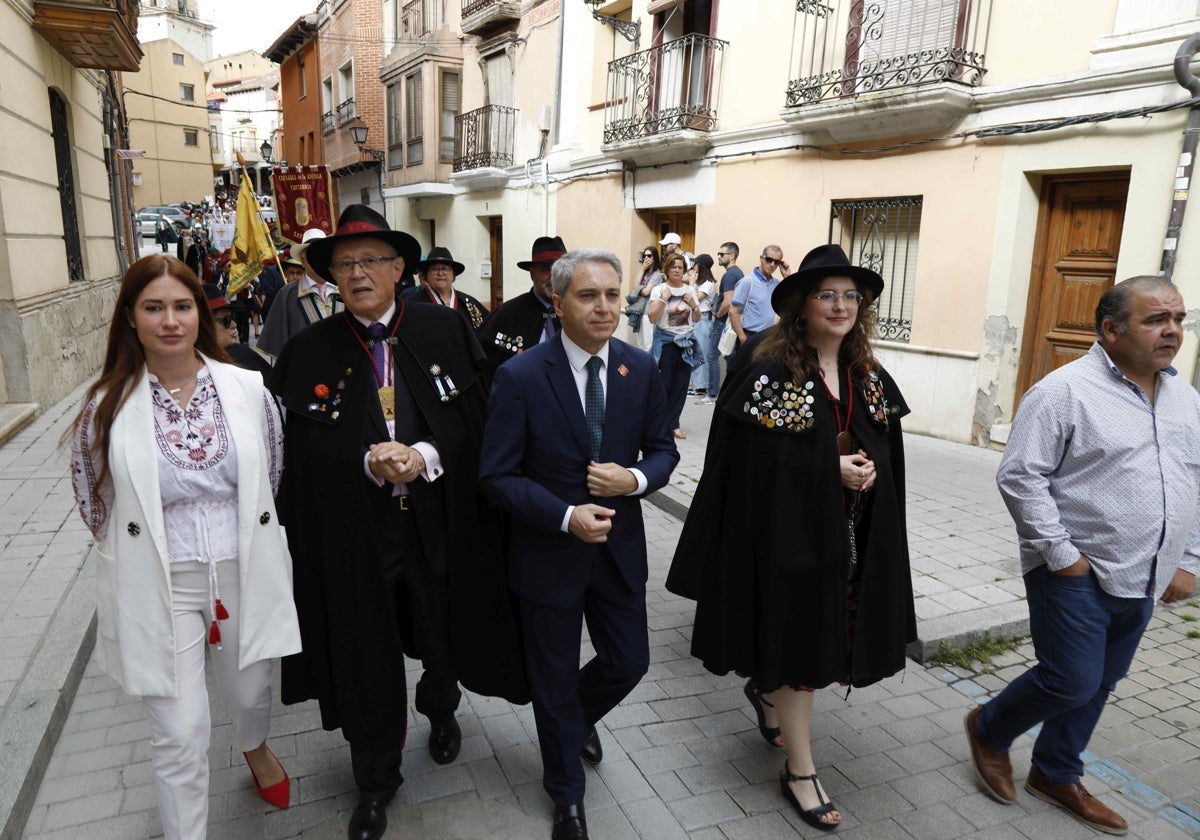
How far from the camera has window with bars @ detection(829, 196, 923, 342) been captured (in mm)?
9297

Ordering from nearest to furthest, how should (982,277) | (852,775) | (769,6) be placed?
(852,775), (982,277), (769,6)

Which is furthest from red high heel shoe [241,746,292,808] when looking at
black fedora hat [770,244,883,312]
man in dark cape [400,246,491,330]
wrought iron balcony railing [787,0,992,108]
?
wrought iron balcony railing [787,0,992,108]

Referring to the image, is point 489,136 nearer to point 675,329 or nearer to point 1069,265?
point 675,329

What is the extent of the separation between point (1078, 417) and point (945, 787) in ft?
5.00

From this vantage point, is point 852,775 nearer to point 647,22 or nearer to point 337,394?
point 337,394

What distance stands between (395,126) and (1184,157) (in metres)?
22.1

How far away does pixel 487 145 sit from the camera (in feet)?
61.8

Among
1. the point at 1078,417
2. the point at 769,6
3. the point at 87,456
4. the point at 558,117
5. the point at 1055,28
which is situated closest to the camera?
the point at 87,456

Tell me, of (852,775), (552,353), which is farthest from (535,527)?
(852,775)

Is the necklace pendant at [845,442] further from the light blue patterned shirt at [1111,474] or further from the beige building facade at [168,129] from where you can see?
the beige building facade at [168,129]

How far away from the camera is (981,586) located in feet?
15.7

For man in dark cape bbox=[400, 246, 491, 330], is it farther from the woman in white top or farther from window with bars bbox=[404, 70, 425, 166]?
window with bars bbox=[404, 70, 425, 166]

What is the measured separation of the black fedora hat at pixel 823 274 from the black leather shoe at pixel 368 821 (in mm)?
2251

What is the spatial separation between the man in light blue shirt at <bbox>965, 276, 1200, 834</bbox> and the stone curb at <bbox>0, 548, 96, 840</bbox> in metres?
3.55
